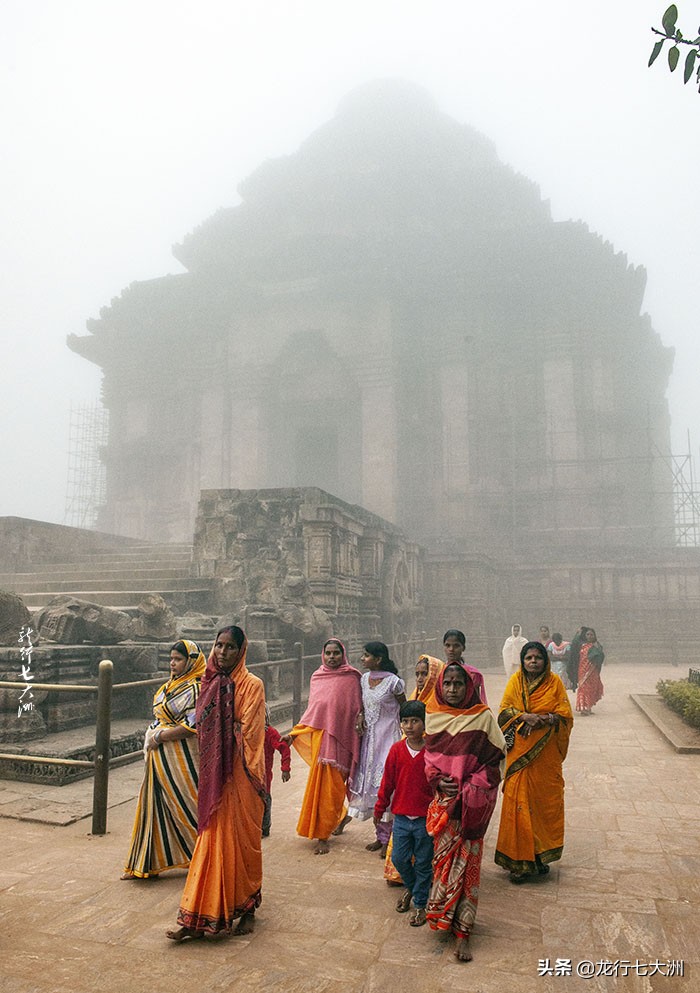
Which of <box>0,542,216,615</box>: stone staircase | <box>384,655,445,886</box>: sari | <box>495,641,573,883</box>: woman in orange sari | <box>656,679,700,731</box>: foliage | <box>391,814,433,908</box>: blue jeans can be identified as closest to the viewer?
<box>391,814,433,908</box>: blue jeans

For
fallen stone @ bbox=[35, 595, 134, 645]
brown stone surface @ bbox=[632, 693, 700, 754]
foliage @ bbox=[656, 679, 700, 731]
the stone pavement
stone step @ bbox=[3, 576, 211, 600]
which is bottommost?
the stone pavement

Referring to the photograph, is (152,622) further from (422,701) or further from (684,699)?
(684,699)

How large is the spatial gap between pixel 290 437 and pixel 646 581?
12970 mm

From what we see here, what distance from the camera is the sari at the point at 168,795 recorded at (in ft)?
12.3

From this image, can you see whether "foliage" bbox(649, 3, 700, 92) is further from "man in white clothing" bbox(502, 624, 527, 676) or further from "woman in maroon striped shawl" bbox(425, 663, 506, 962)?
"man in white clothing" bbox(502, 624, 527, 676)

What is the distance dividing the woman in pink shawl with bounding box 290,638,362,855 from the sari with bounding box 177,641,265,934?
4.12 feet

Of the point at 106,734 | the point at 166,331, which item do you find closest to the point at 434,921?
the point at 106,734

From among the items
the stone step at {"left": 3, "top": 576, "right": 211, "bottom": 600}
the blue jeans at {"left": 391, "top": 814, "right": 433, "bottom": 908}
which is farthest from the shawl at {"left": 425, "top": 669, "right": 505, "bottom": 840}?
the stone step at {"left": 3, "top": 576, "right": 211, "bottom": 600}

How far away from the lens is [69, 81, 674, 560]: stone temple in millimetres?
23422

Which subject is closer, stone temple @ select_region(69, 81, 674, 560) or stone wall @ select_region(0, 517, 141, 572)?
stone wall @ select_region(0, 517, 141, 572)

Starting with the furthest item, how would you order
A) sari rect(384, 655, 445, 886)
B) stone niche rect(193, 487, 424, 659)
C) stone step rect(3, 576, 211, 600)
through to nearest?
stone step rect(3, 576, 211, 600)
stone niche rect(193, 487, 424, 659)
sari rect(384, 655, 445, 886)

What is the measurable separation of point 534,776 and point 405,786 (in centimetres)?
86

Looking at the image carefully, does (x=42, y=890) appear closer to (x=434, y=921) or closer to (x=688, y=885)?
(x=434, y=921)

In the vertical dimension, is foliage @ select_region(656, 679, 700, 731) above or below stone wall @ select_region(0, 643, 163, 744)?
below
